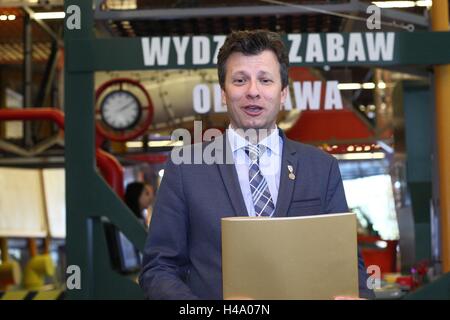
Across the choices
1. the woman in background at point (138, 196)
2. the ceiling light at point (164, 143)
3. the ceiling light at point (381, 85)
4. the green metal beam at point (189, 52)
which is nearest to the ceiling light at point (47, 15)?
the ceiling light at point (164, 143)

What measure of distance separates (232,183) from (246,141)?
0.39 ft

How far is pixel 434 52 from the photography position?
148 inches

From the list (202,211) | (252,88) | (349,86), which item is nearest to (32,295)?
(349,86)

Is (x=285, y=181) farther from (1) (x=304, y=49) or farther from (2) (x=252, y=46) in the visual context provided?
(1) (x=304, y=49)

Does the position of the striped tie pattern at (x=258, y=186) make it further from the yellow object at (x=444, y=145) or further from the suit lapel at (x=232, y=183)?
the yellow object at (x=444, y=145)

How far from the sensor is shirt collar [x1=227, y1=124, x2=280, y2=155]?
198cm

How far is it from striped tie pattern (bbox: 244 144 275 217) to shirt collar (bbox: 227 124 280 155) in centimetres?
1

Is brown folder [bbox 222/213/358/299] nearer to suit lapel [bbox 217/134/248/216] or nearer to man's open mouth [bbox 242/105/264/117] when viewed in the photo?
suit lapel [bbox 217/134/248/216]

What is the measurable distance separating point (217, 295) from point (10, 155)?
317 inches

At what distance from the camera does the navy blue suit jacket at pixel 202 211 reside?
1.90m

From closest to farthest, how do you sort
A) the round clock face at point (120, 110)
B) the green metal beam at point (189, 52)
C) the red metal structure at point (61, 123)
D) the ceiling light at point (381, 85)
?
1. the green metal beam at point (189, 52)
2. the red metal structure at point (61, 123)
3. the ceiling light at point (381, 85)
4. the round clock face at point (120, 110)

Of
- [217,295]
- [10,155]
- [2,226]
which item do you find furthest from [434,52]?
[2,226]
